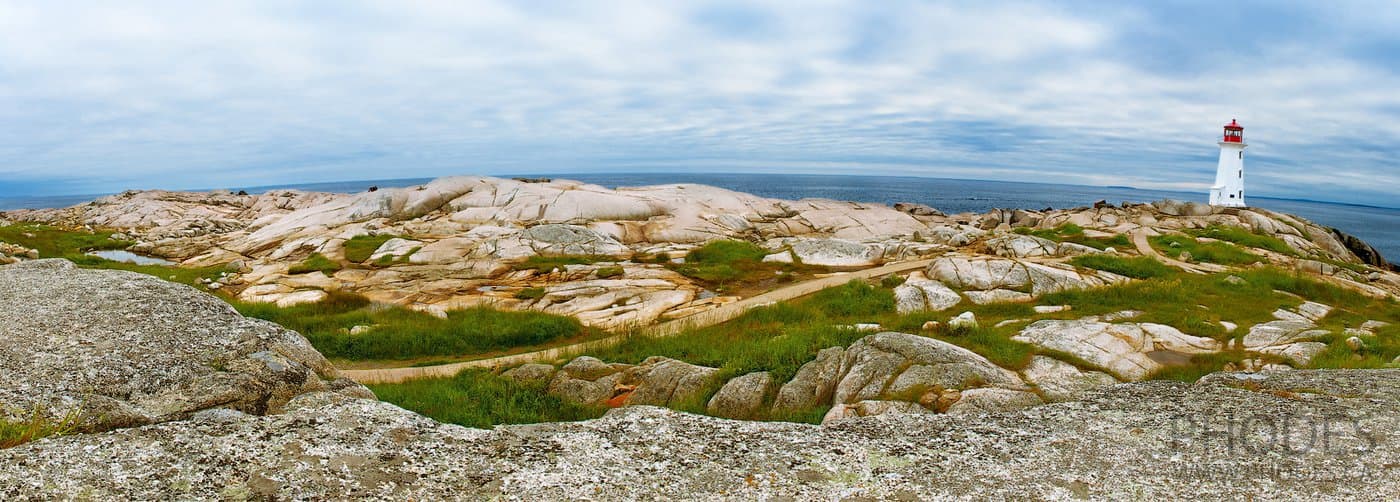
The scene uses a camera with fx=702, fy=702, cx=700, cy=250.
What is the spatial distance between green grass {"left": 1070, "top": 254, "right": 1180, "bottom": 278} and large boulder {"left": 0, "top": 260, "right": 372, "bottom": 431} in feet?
97.7

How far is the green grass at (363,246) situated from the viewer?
37.8m

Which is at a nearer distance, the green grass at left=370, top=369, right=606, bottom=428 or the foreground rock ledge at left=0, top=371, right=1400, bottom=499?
the foreground rock ledge at left=0, top=371, right=1400, bottom=499

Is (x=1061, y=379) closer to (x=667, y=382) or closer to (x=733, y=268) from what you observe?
(x=667, y=382)

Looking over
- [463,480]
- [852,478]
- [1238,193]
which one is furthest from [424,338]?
[1238,193]

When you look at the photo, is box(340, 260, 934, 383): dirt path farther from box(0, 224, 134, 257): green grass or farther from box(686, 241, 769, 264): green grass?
Answer: box(0, 224, 134, 257): green grass

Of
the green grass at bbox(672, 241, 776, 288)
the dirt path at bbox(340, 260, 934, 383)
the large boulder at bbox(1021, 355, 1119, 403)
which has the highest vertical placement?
the large boulder at bbox(1021, 355, 1119, 403)

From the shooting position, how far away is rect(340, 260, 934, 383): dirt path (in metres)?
16.2

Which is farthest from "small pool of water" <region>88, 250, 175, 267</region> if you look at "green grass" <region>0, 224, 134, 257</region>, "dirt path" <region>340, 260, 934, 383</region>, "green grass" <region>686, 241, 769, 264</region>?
"dirt path" <region>340, 260, 934, 383</region>

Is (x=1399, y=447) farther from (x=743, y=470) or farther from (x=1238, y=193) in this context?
(x=1238, y=193)

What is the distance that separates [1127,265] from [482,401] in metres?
28.3

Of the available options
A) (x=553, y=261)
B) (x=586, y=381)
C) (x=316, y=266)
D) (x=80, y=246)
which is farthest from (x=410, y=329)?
(x=80, y=246)

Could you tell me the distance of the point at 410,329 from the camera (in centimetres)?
2036

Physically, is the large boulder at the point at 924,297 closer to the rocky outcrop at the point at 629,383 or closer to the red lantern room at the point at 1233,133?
the rocky outcrop at the point at 629,383

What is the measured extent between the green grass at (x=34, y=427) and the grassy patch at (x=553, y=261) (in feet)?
87.9
